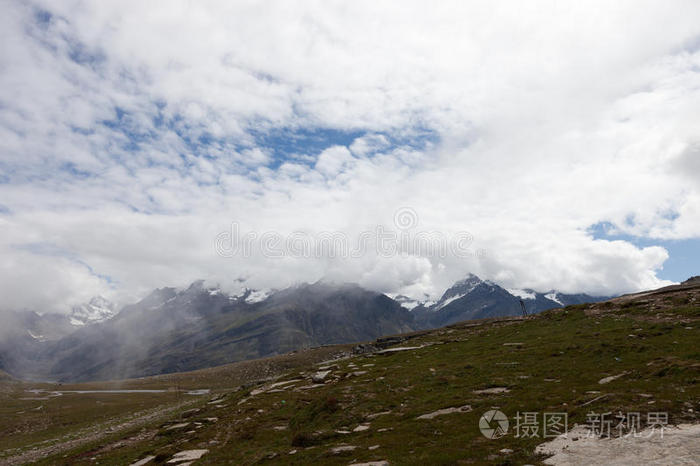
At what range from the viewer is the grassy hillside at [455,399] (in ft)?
74.5

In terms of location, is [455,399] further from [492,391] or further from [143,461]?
[143,461]

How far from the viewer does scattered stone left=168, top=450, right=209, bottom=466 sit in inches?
1175

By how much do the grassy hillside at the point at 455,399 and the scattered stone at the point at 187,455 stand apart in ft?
2.76

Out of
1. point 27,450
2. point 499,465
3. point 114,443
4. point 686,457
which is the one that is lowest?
point 27,450

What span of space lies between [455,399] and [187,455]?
75.5ft

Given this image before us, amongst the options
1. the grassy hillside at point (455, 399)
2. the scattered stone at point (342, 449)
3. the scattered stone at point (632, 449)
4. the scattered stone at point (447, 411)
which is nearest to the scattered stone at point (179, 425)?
the grassy hillside at point (455, 399)

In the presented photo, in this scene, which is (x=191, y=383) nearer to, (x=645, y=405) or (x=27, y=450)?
(x=27, y=450)

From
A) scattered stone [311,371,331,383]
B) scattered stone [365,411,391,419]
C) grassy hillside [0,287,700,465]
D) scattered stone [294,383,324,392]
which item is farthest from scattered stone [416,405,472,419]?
scattered stone [311,371,331,383]

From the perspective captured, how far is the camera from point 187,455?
31.0 meters

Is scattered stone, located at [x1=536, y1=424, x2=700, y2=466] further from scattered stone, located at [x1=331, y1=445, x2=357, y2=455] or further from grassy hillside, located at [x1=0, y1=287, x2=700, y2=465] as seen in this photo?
scattered stone, located at [x1=331, y1=445, x2=357, y2=455]

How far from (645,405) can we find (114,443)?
52.1 meters

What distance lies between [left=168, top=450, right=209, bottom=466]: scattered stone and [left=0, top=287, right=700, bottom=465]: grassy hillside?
842mm

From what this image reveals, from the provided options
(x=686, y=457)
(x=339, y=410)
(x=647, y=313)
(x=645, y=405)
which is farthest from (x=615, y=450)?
(x=647, y=313)

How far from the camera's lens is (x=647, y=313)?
5500 centimetres
